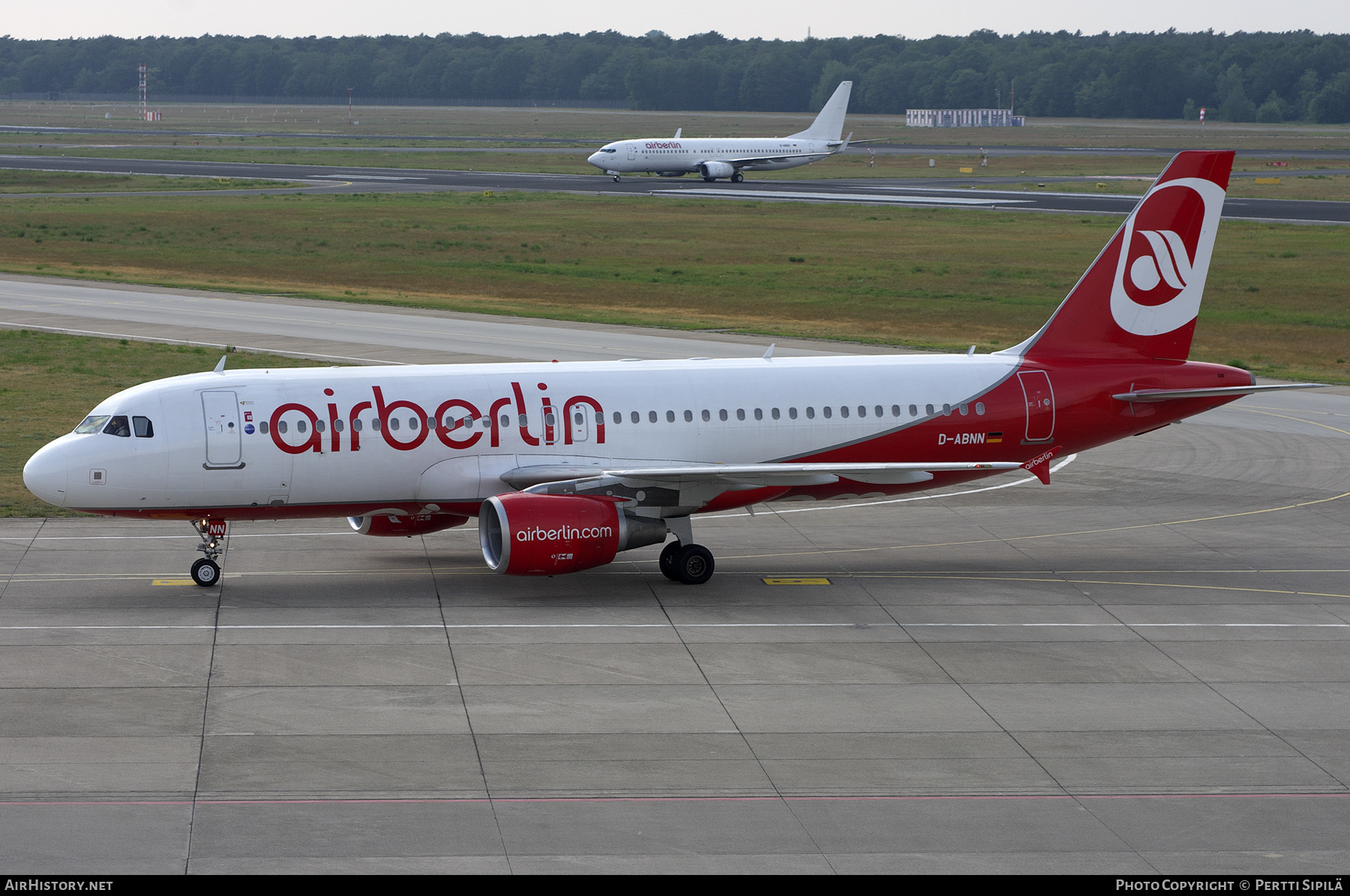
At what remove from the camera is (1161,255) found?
111 feet

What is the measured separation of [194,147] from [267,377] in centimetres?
18038

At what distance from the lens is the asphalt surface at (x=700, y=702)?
17.9 metres

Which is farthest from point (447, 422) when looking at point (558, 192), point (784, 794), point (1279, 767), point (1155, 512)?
point (558, 192)

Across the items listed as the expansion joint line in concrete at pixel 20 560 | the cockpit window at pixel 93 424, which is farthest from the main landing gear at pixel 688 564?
the expansion joint line in concrete at pixel 20 560

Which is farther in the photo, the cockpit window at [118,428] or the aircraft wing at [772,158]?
the aircraft wing at [772,158]

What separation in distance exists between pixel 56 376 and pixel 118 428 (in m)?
27.4

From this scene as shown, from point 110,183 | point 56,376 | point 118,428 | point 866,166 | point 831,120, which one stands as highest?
point 831,120

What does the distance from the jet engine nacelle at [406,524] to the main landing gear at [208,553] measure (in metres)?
2.74

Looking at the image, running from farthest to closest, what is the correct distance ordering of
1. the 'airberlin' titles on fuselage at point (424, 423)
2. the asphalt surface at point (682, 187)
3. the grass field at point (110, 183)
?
1. the grass field at point (110, 183)
2. the asphalt surface at point (682, 187)
3. the 'airberlin' titles on fuselage at point (424, 423)

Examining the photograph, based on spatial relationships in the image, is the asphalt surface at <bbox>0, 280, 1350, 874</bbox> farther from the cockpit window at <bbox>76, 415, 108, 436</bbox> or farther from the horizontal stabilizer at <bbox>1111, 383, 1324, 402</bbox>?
the horizontal stabilizer at <bbox>1111, 383, 1324, 402</bbox>

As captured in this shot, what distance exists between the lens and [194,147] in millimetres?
196875

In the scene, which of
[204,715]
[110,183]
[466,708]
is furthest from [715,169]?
[204,715]

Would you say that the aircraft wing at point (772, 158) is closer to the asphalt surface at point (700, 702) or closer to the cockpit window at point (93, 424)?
the asphalt surface at point (700, 702)

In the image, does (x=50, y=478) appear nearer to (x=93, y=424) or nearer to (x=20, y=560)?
(x=93, y=424)
